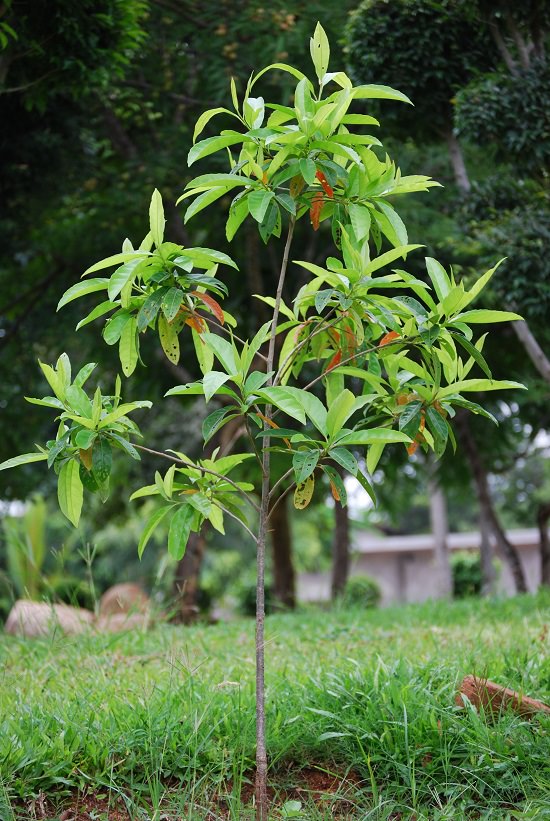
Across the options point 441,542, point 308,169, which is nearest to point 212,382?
point 308,169

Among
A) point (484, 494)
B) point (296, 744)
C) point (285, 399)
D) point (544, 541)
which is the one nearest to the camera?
point (285, 399)

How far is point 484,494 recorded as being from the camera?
10.1 m

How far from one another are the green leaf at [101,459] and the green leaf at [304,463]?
1.82ft

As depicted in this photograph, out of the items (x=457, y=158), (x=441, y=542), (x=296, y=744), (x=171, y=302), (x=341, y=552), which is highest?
(x=457, y=158)

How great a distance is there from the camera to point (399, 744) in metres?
3.03

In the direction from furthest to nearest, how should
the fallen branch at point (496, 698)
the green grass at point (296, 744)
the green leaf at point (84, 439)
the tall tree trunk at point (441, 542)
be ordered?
the tall tree trunk at point (441, 542) < the fallen branch at point (496, 698) < the green grass at point (296, 744) < the green leaf at point (84, 439)

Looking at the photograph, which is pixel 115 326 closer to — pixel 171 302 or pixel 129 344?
pixel 129 344

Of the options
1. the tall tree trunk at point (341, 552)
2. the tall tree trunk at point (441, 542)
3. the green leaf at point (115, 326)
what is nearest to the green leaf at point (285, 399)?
the green leaf at point (115, 326)

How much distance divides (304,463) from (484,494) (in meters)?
7.99

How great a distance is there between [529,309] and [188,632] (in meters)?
3.13

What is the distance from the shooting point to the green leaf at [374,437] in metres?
2.46

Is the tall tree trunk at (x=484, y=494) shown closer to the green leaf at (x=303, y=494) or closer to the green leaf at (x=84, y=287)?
the green leaf at (x=303, y=494)

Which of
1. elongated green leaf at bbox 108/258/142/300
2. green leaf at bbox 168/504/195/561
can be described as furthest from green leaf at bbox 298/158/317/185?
green leaf at bbox 168/504/195/561

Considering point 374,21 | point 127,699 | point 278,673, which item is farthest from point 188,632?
point 374,21
